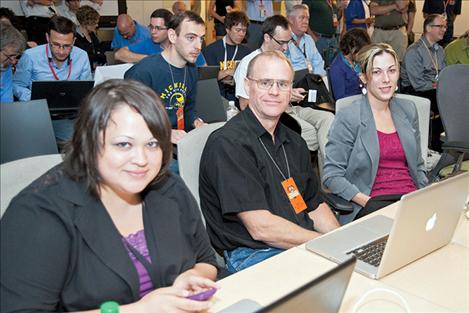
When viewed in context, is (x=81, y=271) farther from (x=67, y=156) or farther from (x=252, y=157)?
(x=252, y=157)

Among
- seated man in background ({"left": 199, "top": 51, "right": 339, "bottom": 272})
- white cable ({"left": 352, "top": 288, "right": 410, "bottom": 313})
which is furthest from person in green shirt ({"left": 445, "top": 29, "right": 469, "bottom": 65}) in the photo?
white cable ({"left": 352, "top": 288, "right": 410, "bottom": 313})

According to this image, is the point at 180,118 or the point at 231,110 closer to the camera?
the point at 180,118

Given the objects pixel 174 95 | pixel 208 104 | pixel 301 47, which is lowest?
pixel 208 104

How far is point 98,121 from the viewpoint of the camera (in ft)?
4.39

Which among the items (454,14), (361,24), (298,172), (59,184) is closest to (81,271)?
(59,184)

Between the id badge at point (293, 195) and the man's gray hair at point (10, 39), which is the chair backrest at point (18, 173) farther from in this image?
the man's gray hair at point (10, 39)

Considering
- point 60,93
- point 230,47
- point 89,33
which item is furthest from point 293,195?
point 89,33

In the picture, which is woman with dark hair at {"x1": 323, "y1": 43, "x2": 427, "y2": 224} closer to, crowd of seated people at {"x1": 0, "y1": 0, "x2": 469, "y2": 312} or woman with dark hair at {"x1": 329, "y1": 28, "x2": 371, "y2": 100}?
crowd of seated people at {"x1": 0, "y1": 0, "x2": 469, "y2": 312}

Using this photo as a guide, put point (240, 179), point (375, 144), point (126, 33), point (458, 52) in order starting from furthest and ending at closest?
point (126, 33)
point (458, 52)
point (375, 144)
point (240, 179)

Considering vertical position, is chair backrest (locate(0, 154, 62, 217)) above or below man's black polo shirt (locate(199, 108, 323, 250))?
above

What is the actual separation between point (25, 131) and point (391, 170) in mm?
1831

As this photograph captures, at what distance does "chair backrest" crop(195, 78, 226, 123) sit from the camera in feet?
12.6

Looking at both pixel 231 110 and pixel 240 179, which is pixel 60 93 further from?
pixel 240 179

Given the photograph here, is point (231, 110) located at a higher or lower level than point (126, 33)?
lower
